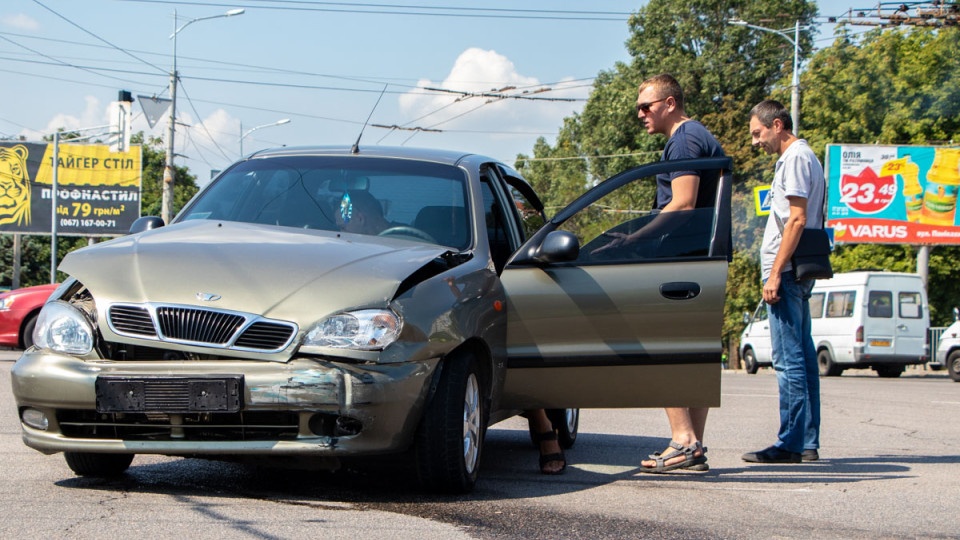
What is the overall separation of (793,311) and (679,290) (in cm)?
131

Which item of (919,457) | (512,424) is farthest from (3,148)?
A: (919,457)

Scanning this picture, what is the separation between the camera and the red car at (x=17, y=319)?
1603 cm

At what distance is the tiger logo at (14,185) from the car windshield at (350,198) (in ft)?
149

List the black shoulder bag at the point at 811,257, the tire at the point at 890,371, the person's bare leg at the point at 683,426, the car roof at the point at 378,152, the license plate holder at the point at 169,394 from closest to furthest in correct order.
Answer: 1. the license plate holder at the point at 169,394
2. the person's bare leg at the point at 683,426
3. the car roof at the point at 378,152
4. the black shoulder bag at the point at 811,257
5. the tire at the point at 890,371

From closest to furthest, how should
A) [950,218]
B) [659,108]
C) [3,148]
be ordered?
[659,108] < [950,218] < [3,148]

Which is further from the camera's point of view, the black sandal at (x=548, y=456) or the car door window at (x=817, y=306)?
the car door window at (x=817, y=306)

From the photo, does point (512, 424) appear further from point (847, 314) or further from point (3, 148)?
point (3, 148)

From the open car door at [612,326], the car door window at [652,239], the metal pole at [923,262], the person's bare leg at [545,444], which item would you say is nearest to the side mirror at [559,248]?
the open car door at [612,326]

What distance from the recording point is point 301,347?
446 cm

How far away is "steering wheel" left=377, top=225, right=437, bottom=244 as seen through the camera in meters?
5.66

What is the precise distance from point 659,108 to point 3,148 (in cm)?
4665

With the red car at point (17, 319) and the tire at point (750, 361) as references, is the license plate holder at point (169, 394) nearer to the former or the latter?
the red car at point (17, 319)

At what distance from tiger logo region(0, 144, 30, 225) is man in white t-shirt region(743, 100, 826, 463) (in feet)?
152

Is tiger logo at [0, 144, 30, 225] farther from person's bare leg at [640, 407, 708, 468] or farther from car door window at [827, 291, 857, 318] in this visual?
person's bare leg at [640, 407, 708, 468]
